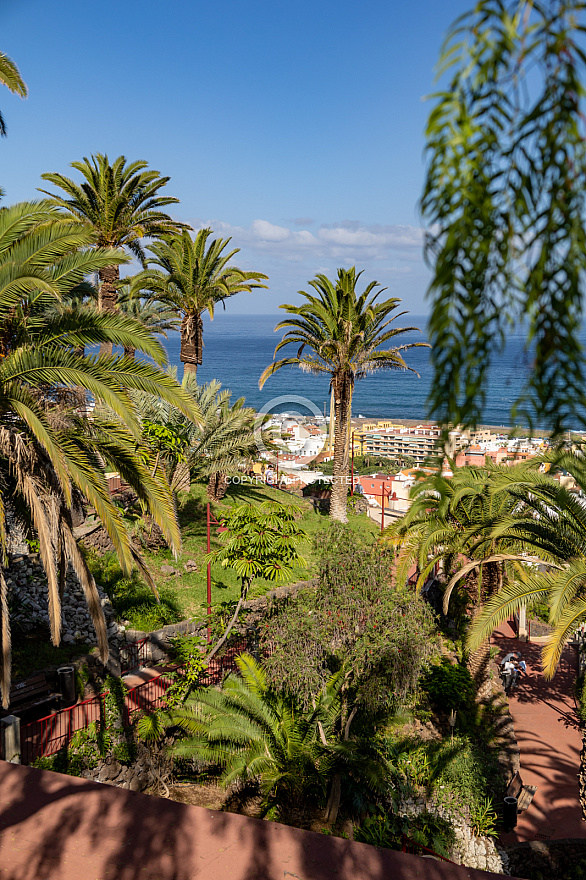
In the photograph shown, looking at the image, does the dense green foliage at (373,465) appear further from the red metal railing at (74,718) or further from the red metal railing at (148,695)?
the red metal railing at (74,718)

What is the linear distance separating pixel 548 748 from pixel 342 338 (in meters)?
12.8

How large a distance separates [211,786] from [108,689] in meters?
2.29

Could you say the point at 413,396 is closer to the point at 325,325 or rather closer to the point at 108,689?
the point at 325,325

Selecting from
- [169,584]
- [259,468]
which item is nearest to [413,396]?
[259,468]

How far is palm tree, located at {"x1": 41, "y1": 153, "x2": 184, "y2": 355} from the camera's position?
16750 mm

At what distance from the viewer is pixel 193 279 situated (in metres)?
19.3

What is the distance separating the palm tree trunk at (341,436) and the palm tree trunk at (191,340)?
5.09 metres

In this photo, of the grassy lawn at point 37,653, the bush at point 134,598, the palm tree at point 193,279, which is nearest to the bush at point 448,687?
the bush at point 134,598

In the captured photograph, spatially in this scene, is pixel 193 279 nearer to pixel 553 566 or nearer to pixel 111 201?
pixel 111 201

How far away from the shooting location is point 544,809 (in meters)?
9.95

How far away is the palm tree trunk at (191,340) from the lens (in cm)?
1995

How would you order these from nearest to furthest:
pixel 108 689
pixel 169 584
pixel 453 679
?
pixel 108 689 → pixel 453 679 → pixel 169 584

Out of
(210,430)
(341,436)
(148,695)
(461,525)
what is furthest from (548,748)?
(210,430)

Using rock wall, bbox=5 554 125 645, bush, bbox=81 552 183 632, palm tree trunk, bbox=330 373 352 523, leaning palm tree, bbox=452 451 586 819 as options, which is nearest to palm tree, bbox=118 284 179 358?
palm tree trunk, bbox=330 373 352 523
